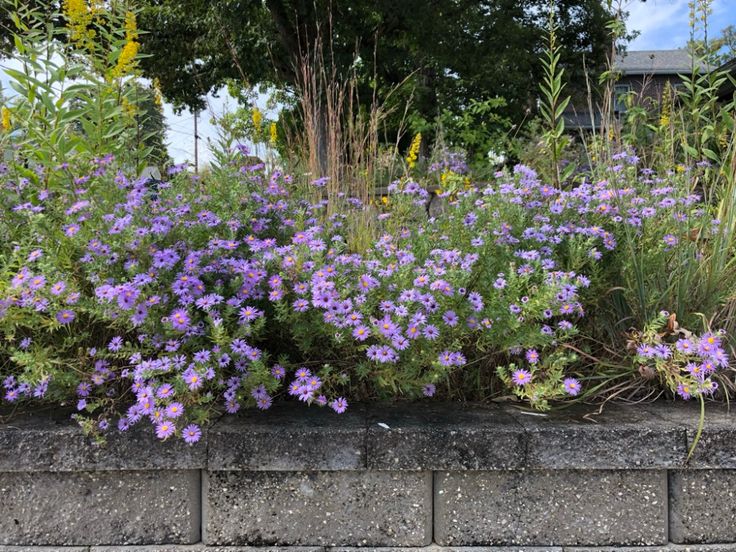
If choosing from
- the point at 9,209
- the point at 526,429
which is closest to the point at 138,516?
the point at 526,429

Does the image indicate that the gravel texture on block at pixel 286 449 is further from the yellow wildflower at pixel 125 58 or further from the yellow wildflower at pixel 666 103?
the yellow wildflower at pixel 666 103

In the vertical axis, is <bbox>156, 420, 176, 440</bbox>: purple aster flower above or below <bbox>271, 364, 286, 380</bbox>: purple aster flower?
below

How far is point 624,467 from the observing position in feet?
4.24

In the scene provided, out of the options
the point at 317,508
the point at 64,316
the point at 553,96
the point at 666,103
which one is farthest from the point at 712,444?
the point at 666,103

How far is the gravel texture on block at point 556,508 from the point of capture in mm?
1325

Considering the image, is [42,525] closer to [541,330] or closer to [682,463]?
[541,330]

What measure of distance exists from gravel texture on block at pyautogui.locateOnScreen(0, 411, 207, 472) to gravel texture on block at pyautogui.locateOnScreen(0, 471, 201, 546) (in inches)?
1.9

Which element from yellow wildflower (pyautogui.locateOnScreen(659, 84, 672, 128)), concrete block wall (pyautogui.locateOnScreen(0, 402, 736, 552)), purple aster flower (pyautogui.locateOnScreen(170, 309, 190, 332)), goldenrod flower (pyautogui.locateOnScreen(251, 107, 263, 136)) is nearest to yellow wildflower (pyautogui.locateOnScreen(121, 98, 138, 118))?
goldenrod flower (pyautogui.locateOnScreen(251, 107, 263, 136))

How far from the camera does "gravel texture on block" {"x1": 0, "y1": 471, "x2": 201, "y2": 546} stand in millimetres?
1330

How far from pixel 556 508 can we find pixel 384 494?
43cm

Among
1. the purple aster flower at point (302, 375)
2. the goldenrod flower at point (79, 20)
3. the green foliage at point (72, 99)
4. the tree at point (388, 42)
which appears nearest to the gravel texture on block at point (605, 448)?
the purple aster flower at point (302, 375)

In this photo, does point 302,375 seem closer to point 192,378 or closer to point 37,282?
point 192,378

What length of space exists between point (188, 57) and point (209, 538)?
488 inches

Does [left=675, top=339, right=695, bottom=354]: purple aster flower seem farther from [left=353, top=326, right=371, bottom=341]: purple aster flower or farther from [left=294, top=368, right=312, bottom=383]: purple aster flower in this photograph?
[left=294, top=368, right=312, bottom=383]: purple aster flower
